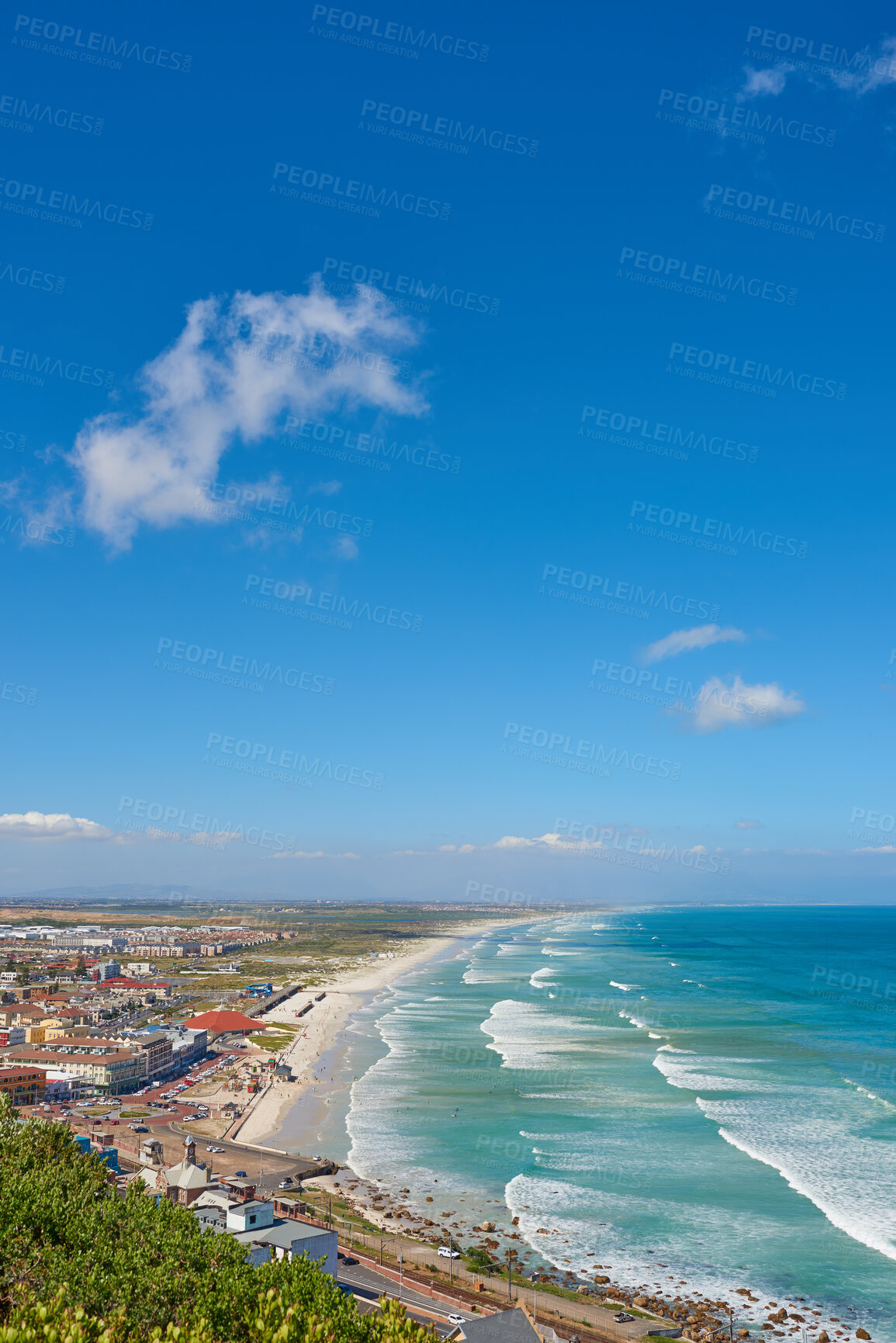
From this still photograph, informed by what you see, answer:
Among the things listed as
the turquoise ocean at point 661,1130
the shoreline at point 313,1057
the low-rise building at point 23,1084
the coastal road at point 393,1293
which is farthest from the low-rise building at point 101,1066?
the coastal road at point 393,1293

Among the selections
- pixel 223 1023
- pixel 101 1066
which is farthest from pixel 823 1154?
pixel 223 1023

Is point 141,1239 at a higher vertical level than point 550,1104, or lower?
higher

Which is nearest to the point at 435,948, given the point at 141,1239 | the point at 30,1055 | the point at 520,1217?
the point at 30,1055

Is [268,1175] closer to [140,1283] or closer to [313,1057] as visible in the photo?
[140,1283]

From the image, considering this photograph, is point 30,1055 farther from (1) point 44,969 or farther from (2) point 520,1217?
(1) point 44,969

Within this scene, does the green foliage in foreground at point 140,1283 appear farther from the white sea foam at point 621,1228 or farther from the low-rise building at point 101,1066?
the low-rise building at point 101,1066

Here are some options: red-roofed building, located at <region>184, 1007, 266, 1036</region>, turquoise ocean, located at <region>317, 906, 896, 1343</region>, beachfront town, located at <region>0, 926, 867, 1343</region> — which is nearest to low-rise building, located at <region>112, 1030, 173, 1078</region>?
beachfront town, located at <region>0, 926, 867, 1343</region>
